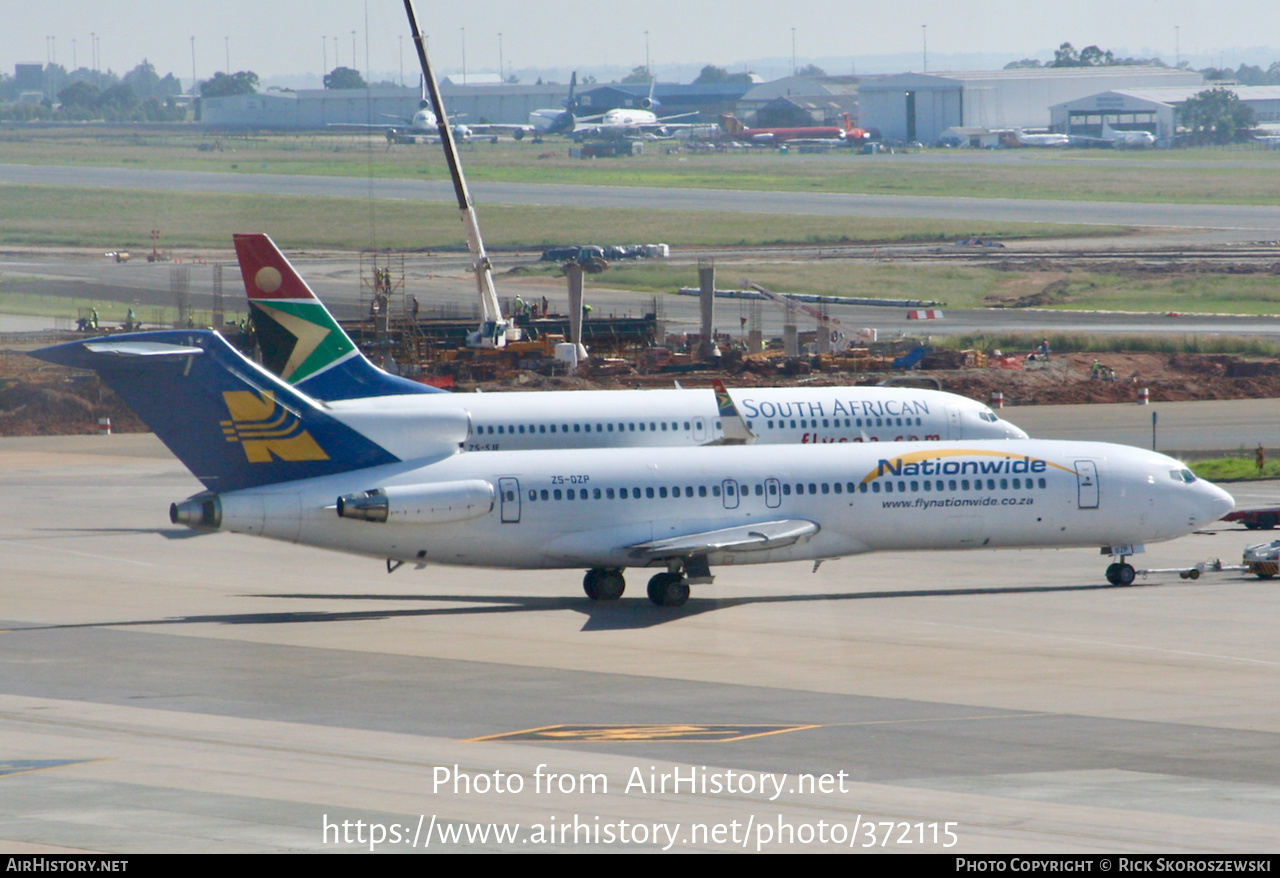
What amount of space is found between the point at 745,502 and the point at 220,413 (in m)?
12.1

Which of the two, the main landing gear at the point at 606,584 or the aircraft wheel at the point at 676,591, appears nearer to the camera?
the aircraft wheel at the point at 676,591

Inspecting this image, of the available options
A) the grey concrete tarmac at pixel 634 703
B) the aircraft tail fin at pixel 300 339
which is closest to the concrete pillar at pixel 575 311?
the aircraft tail fin at pixel 300 339

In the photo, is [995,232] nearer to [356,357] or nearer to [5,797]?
[356,357]

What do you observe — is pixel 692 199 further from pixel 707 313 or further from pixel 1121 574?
pixel 1121 574

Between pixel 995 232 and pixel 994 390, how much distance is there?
7278cm

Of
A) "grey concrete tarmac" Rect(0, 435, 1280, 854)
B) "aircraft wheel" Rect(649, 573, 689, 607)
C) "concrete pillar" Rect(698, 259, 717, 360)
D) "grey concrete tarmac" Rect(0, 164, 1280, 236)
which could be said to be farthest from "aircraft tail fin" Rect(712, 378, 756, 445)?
"grey concrete tarmac" Rect(0, 164, 1280, 236)

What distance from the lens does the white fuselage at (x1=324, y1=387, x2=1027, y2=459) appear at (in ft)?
156

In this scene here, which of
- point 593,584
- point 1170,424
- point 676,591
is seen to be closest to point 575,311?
point 1170,424

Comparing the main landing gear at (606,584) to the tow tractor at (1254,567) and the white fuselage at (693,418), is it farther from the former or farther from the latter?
the tow tractor at (1254,567)

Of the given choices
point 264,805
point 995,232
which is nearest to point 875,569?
point 264,805

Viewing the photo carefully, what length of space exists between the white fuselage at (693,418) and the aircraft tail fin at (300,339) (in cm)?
123

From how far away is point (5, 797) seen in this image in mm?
20562

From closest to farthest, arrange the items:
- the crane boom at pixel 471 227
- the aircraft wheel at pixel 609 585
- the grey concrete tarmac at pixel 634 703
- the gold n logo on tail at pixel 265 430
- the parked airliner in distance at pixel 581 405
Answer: the grey concrete tarmac at pixel 634 703 → the gold n logo on tail at pixel 265 430 → the aircraft wheel at pixel 609 585 → the parked airliner in distance at pixel 581 405 → the crane boom at pixel 471 227

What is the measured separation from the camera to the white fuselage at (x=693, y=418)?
47.6 m
